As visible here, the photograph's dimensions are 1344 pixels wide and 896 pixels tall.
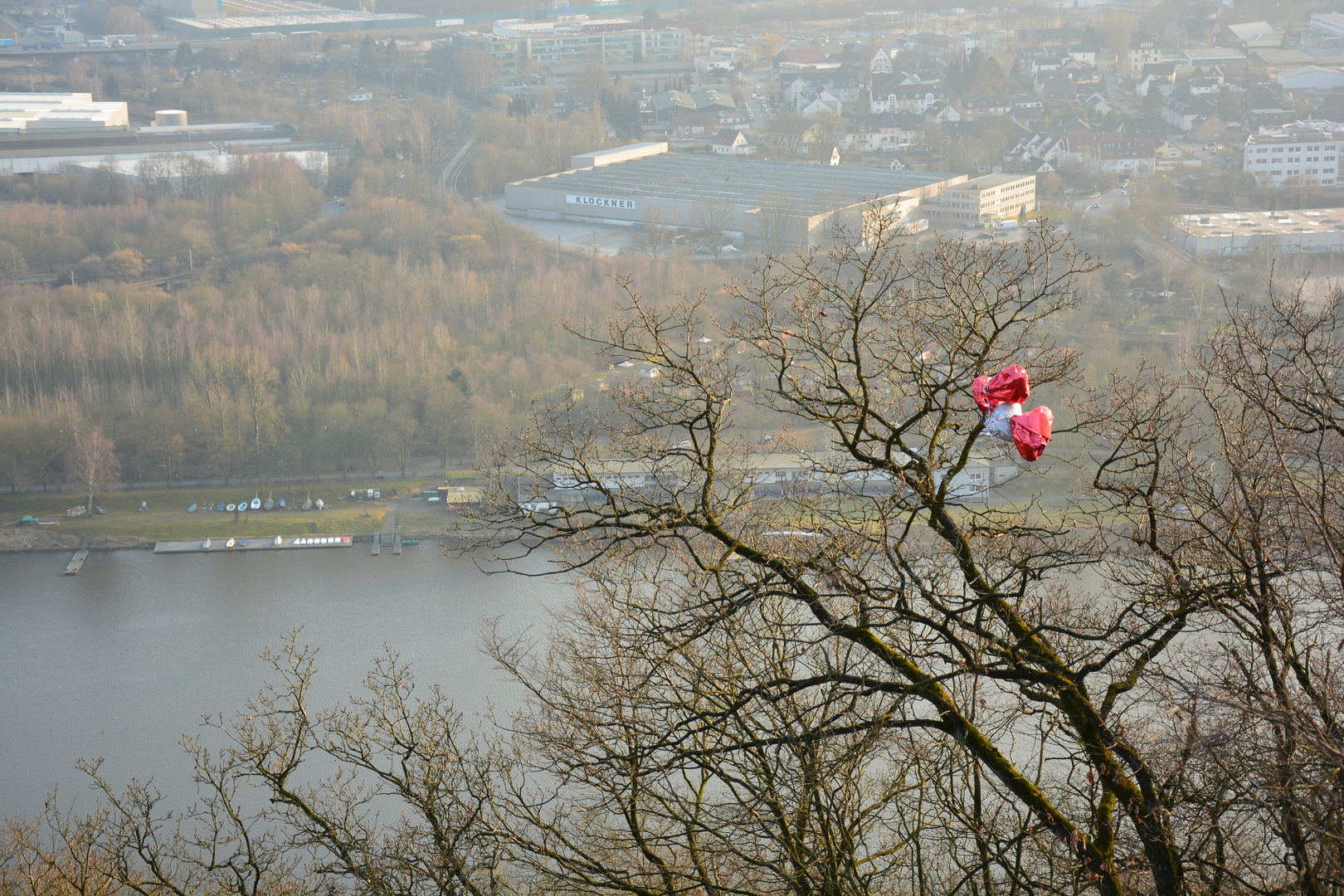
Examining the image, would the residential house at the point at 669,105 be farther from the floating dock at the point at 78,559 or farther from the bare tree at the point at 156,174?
the floating dock at the point at 78,559

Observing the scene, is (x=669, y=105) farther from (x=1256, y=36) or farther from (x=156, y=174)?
(x=1256, y=36)

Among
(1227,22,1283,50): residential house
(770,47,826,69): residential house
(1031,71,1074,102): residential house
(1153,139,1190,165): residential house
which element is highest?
(1227,22,1283,50): residential house

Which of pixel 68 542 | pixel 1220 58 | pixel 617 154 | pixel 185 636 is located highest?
pixel 1220 58

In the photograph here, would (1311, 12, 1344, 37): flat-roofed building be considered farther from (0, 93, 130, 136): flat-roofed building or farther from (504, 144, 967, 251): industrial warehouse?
(0, 93, 130, 136): flat-roofed building

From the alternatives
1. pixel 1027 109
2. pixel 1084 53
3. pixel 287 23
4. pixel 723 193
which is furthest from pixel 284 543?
pixel 287 23

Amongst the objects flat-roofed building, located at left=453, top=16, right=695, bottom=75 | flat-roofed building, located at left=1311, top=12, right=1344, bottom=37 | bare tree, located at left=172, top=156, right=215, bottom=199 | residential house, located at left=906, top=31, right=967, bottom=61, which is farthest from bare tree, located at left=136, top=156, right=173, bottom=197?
flat-roofed building, located at left=1311, top=12, right=1344, bottom=37

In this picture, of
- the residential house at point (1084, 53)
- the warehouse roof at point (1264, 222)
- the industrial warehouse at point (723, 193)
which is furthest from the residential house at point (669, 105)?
the warehouse roof at point (1264, 222)
